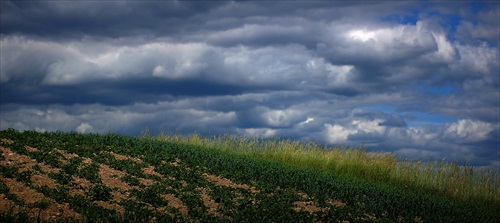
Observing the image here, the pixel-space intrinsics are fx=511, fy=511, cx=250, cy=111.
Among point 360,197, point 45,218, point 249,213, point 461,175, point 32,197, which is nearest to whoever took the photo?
point 45,218

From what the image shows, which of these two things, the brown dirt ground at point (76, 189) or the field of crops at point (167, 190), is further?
the field of crops at point (167, 190)

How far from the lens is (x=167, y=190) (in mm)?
12039

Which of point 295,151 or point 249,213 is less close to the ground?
point 295,151

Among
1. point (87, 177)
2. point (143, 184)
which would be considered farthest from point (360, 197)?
point (87, 177)

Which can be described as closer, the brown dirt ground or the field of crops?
the brown dirt ground

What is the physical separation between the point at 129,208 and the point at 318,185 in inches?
242

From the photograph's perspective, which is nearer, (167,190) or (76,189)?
(76,189)

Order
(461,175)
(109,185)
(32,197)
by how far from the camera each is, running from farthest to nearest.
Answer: (461,175) < (109,185) < (32,197)

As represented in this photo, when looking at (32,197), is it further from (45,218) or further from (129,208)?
(129,208)

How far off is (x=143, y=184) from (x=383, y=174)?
11477mm

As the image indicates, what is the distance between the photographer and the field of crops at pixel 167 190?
10.1 meters

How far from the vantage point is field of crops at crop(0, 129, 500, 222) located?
10086 millimetres

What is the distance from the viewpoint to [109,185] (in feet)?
38.6

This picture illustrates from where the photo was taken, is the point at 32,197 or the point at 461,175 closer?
the point at 32,197
